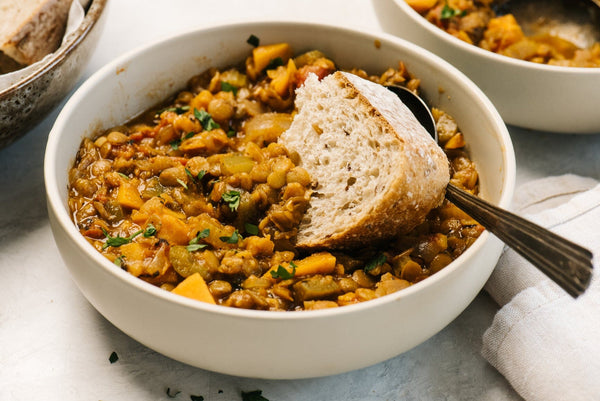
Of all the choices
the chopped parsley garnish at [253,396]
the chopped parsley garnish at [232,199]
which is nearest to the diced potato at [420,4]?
the chopped parsley garnish at [232,199]

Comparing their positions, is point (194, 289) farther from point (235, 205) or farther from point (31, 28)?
point (31, 28)

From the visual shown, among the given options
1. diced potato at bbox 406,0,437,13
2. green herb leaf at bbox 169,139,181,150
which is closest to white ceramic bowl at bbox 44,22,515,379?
green herb leaf at bbox 169,139,181,150

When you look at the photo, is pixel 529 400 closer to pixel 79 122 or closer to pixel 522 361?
pixel 522 361

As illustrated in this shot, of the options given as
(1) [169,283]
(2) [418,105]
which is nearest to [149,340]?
(1) [169,283]

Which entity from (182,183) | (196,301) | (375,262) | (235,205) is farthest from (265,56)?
(196,301)

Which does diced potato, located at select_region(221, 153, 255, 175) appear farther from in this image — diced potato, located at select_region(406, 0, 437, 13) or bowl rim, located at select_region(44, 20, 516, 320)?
diced potato, located at select_region(406, 0, 437, 13)

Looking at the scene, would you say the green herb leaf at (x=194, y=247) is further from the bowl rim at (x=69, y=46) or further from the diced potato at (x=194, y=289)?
the bowl rim at (x=69, y=46)
